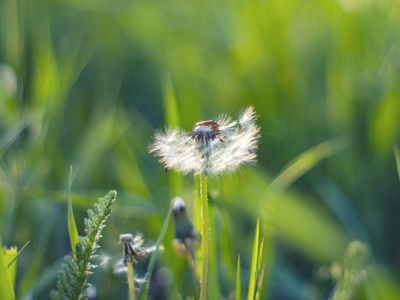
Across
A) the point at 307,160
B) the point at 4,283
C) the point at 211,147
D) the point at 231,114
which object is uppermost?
the point at 231,114

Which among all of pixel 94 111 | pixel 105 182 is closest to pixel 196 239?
pixel 105 182

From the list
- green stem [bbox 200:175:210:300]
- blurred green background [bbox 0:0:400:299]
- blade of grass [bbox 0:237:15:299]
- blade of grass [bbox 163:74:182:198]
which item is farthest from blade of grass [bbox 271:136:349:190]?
blade of grass [bbox 0:237:15:299]

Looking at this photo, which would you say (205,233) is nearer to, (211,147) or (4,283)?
(211,147)

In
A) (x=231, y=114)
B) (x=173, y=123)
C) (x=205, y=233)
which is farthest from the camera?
(x=231, y=114)

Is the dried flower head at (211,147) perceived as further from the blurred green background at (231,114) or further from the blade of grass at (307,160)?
the blade of grass at (307,160)

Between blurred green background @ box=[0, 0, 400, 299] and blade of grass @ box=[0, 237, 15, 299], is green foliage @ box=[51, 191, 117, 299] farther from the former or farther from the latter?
blurred green background @ box=[0, 0, 400, 299]

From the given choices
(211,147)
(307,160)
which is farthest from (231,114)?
(211,147)

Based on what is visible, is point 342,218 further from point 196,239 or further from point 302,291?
point 196,239
